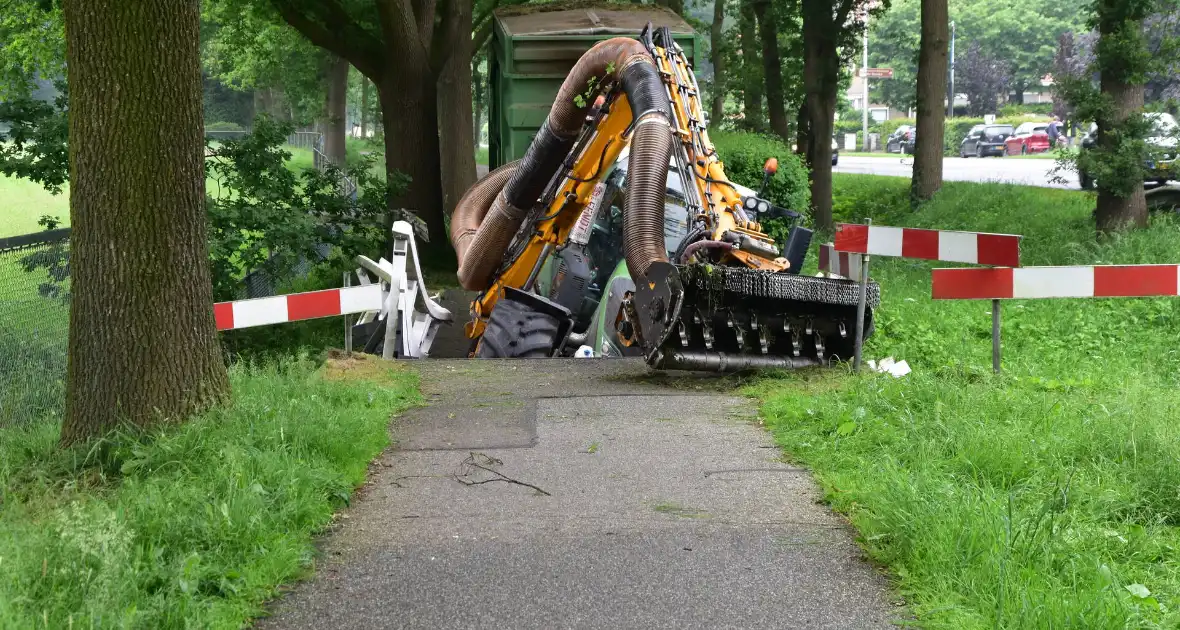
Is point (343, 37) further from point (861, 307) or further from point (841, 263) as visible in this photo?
point (861, 307)

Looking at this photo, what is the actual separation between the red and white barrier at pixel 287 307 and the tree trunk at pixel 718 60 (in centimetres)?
2261

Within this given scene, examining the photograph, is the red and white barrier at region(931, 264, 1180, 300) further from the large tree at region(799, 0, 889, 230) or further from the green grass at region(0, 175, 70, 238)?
the large tree at region(799, 0, 889, 230)

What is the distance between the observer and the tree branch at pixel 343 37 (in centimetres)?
2058

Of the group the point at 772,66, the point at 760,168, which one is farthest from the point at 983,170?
the point at 760,168

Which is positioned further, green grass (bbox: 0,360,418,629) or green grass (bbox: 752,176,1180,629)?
green grass (bbox: 752,176,1180,629)

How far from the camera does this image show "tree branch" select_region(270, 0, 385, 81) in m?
20.6

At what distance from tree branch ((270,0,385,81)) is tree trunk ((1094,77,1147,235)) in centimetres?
1110

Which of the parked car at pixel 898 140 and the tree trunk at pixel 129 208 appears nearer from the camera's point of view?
the tree trunk at pixel 129 208

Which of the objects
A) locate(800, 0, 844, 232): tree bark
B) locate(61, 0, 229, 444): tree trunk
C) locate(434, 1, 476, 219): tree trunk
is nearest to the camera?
locate(61, 0, 229, 444): tree trunk

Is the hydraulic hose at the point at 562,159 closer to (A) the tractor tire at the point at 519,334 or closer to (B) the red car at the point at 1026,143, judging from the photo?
(A) the tractor tire at the point at 519,334

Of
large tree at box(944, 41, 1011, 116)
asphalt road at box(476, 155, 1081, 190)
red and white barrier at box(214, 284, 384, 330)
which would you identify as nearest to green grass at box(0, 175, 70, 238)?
red and white barrier at box(214, 284, 384, 330)

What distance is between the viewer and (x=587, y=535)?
16.5 ft

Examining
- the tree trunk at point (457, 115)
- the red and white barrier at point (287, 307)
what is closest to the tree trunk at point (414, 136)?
the tree trunk at point (457, 115)

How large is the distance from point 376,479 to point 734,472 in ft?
5.40
